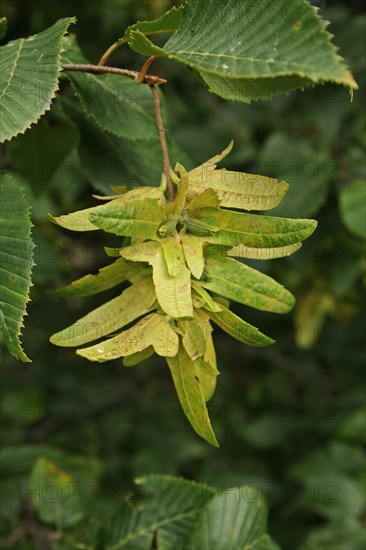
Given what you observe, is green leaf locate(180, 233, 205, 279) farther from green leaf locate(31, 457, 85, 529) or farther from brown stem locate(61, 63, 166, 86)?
green leaf locate(31, 457, 85, 529)

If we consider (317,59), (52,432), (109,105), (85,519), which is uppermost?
(317,59)

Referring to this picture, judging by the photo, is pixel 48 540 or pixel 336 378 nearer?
pixel 48 540

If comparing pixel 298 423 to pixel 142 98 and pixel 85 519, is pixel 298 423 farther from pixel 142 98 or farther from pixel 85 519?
pixel 142 98

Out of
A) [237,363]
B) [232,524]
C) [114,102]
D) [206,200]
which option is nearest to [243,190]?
[206,200]

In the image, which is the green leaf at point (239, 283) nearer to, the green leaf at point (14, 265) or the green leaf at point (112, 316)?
the green leaf at point (112, 316)

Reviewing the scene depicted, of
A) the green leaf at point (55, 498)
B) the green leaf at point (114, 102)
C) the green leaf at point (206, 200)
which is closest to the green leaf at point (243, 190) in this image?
the green leaf at point (206, 200)

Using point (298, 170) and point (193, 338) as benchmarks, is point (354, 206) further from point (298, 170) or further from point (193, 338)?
point (193, 338)

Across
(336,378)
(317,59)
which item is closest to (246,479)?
(336,378)
